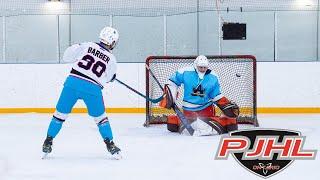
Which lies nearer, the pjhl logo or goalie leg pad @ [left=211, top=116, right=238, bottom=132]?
the pjhl logo

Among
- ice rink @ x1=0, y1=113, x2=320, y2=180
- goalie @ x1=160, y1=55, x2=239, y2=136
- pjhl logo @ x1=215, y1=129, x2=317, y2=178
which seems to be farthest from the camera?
goalie @ x1=160, y1=55, x2=239, y2=136

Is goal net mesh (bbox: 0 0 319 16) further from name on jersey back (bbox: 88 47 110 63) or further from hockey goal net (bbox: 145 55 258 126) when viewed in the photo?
name on jersey back (bbox: 88 47 110 63)

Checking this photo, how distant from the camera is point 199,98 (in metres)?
5.36

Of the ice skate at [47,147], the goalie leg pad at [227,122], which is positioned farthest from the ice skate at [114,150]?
the goalie leg pad at [227,122]

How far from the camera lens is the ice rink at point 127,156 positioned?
3356mm

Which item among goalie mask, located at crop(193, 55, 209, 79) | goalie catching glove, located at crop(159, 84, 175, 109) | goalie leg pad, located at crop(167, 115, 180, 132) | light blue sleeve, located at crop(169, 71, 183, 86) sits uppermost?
goalie mask, located at crop(193, 55, 209, 79)

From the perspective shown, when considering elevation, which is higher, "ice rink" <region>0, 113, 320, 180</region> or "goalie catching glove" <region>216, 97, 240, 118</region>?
"goalie catching glove" <region>216, 97, 240, 118</region>

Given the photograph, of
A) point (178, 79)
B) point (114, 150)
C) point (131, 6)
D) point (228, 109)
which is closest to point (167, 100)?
point (178, 79)

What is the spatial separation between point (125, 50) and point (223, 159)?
15.3ft

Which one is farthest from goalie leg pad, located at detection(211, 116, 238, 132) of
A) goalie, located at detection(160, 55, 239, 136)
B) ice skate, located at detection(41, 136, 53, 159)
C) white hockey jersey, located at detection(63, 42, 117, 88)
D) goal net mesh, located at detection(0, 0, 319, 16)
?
goal net mesh, located at detection(0, 0, 319, 16)

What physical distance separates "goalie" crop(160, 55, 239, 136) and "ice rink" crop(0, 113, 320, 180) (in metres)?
0.21

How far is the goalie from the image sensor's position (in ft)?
17.1

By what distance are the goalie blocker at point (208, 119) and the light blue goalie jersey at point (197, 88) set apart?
56 mm

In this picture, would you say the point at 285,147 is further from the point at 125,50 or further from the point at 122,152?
the point at 125,50
